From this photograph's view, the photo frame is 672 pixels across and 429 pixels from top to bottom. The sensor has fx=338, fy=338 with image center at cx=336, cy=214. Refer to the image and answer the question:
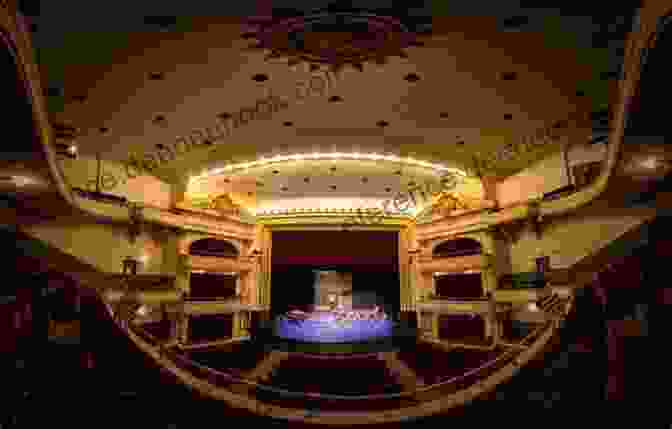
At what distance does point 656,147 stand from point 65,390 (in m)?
5.59

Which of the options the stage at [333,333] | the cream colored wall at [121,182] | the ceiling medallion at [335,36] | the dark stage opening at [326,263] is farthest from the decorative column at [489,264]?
the cream colored wall at [121,182]

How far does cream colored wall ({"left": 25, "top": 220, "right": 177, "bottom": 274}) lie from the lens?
28.0 ft

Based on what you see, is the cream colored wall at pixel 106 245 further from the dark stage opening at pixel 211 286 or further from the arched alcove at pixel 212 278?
the dark stage opening at pixel 211 286

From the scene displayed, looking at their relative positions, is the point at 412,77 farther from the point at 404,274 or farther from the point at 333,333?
A: the point at 404,274

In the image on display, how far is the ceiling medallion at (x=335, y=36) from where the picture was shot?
15.5ft

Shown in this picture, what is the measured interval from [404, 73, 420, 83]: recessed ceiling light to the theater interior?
0.04m

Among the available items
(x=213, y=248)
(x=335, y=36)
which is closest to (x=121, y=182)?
(x=213, y=248)

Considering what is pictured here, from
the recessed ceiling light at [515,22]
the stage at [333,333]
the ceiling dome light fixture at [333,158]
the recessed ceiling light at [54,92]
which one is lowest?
the stage at [333,333]

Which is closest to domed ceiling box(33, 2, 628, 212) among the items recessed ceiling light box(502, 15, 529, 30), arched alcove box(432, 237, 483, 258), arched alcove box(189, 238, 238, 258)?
recessed ceiling light box(502, 15, 529, 30)

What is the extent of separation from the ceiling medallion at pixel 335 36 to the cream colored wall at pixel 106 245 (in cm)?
692

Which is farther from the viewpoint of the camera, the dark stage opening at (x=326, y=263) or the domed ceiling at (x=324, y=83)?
the dark stage opening at (x=326, y=263)

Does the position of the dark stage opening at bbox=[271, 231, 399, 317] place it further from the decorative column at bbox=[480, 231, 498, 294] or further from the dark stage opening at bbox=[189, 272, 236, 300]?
the decorative column at bbox=[480, 231, 498, 294]

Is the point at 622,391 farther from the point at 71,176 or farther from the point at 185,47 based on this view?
the point at 71,176

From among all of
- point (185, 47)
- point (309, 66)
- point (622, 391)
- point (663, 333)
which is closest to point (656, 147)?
point (663, 333)
